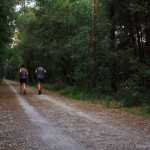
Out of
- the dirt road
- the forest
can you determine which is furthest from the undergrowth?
the dirt road

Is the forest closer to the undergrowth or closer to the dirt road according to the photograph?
→ the undergrowth

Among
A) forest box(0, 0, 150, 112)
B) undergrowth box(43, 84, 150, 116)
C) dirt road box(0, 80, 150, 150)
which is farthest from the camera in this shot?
forest box(0, 0, 150, 112)

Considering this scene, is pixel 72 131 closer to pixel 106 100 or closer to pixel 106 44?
pixel 106 100

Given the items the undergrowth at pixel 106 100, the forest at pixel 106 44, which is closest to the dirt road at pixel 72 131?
the undergrowth at pixel 106 100

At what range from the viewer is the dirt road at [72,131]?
308 inches

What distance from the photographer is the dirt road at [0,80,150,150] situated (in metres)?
7.82

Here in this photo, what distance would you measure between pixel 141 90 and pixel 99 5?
8461mm

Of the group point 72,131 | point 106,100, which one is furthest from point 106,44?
point 72,131

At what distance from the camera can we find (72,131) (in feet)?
31.2

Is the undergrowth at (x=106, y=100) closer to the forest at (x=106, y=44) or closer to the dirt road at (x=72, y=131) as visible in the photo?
the forest at (x=106, y=44)

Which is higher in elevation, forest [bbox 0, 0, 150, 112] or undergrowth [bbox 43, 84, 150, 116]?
forest [bbox 0, 0, 150, 112]

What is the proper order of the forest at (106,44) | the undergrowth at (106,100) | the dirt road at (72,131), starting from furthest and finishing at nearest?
the forest at (106,44), the undergrowth at (106,100), the dirt road at (72,131)

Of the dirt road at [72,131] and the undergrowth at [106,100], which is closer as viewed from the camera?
the dirt road at [72,131]

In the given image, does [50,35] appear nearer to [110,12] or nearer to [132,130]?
[110,12]
